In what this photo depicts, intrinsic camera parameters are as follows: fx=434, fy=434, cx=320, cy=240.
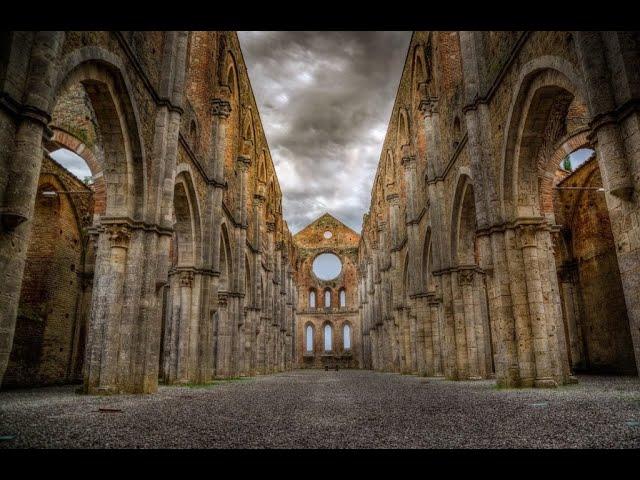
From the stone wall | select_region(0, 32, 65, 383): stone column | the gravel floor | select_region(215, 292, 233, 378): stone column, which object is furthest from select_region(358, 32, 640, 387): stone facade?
the stone wall

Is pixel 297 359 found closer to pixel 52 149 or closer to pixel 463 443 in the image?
pixel 52 149

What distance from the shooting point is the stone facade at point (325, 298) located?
4828 cm

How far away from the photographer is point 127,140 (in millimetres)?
10391

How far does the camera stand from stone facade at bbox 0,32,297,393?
17.7ft

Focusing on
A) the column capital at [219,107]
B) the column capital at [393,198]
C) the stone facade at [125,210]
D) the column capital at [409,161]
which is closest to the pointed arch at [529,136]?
the stone facade at [125,210]

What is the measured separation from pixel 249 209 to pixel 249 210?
62 millimetres

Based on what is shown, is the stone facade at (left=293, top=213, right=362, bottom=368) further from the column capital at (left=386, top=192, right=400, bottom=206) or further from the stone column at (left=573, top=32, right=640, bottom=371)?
the stone column at (left=573, top=32, right=640, bottom=371)

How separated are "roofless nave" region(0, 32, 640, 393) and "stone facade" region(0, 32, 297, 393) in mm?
49

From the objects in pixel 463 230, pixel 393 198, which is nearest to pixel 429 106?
pixel 463 230

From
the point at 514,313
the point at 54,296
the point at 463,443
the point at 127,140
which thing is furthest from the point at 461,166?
the point at 54,296

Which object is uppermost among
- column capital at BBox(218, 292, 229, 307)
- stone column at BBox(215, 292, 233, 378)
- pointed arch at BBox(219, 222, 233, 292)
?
pointed arch at BBox(219, 222, 233, 292)

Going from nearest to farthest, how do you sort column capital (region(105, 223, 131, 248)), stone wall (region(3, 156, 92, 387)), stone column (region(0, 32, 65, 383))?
stone column (region(0, 32, 65, 383)) → column capital (region(105, 223, 131, 248)) → stone wall (region(3, 156, 92, 387))

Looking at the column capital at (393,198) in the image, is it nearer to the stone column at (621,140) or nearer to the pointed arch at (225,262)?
the pointed arch at (225,262)
